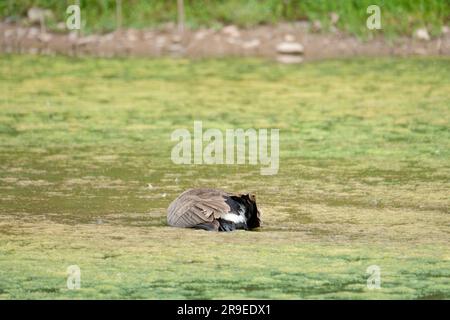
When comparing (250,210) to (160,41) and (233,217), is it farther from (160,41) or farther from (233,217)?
(160,41)

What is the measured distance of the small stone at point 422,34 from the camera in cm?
1363

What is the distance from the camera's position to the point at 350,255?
18.6 ft

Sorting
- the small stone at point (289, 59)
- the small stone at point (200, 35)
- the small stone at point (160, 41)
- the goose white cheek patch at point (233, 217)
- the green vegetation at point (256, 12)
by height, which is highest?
the green vegetation at point (256, 12)

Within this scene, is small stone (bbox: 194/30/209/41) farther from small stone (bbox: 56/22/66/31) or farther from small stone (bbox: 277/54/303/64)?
small stone (bbox: 56/22/66/31)

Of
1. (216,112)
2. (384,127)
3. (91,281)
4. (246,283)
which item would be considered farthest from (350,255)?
(216,112)

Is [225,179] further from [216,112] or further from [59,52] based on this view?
[59,52]

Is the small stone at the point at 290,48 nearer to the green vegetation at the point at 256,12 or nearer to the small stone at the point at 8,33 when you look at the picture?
the green vegetation at the point at 256,12

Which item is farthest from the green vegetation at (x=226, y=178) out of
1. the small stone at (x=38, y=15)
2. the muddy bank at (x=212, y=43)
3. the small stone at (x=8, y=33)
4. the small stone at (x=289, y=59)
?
the small stone at (x=38, y=15)

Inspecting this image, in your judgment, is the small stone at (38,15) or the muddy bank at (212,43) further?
the small stone at (38,15)

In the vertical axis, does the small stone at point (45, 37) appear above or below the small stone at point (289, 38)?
above

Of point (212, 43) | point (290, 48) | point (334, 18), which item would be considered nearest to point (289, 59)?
point (290, 48)

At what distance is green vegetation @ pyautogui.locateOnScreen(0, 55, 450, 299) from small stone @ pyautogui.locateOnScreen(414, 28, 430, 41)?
0.94 metres

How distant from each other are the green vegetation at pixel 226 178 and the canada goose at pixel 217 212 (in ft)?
0.30

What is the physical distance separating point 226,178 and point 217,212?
1.43 m
